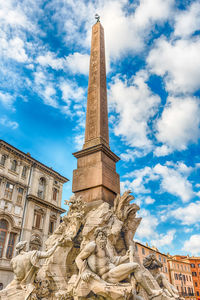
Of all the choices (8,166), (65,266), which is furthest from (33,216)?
(65,266)

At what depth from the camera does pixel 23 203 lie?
76.8ft

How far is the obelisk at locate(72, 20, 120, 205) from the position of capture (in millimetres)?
8668

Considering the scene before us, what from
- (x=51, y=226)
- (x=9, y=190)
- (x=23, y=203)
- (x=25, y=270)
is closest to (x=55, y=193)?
(x=51, y=226)

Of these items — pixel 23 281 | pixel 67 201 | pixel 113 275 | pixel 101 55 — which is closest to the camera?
pixel 113 275

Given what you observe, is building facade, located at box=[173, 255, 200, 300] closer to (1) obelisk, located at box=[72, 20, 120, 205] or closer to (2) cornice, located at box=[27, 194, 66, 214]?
(2) cornice, located at box=[27, 194, 66, 214]

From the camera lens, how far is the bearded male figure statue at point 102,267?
523 cm

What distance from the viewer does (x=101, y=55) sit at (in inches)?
503

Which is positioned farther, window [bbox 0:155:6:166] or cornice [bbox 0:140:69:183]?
cornice [bbox 0:140:69:183]

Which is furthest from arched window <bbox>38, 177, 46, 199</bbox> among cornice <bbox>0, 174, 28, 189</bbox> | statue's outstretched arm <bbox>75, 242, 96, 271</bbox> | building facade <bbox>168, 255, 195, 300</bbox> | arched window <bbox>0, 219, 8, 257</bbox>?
building facade <bbox>168, 255, 195, 300</bbox>

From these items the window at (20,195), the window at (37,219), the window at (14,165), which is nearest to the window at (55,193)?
the window at (37,219)

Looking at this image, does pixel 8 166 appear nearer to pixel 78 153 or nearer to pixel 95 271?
pixel 78 153

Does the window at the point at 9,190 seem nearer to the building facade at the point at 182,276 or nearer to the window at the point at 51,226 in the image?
the window at the point at 51,226

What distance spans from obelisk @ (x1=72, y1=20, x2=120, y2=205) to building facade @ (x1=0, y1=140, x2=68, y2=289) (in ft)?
46.0

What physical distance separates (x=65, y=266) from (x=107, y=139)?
5.42 metres
